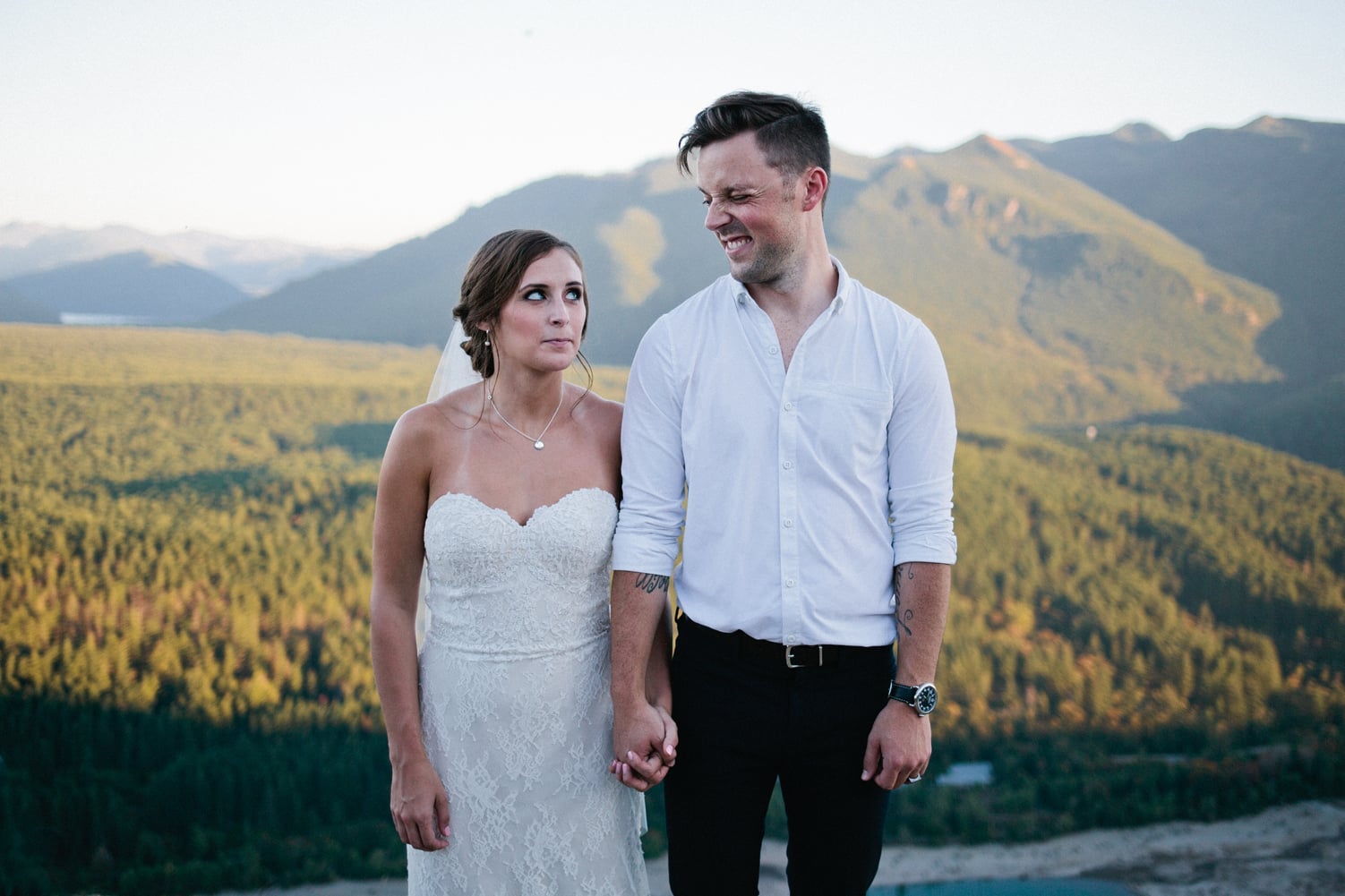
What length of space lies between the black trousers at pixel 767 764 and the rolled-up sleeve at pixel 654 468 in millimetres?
206

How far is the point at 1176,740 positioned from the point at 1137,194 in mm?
3936

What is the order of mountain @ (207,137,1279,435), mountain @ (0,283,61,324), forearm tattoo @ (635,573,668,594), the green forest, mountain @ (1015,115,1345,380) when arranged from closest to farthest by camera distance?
forearm tattoo @ (635,573,668,594) < the green forest < mountain @ (0,283,61,324) < mountain @ (1015,115,1345,380) < mountain @ (207,137,1279,435)

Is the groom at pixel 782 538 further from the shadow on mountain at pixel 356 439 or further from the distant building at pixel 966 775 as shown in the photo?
the shadow on mountain at pixel 356 439

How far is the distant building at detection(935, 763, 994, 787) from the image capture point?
439cm

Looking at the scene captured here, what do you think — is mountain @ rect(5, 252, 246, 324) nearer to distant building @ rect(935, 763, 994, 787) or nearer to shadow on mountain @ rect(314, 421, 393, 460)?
shadow on mountain @ rect(314, 421, 393, 460)

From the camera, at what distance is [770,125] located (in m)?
1.73

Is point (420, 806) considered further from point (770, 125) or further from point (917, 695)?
point (770, 125)

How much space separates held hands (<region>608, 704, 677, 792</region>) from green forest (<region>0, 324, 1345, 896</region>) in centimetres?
254

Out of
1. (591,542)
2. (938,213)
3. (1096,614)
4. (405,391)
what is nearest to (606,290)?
(405,391)

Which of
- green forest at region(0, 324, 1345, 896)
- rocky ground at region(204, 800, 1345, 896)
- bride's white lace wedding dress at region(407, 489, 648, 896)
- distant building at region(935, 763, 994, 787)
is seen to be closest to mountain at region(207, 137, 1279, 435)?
green forest at region(0, 324, 1345, 896)

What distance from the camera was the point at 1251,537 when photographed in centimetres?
492

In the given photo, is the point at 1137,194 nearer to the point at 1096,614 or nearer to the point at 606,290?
the point at 1096,614

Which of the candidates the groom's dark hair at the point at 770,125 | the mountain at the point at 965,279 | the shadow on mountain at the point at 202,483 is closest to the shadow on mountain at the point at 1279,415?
the mountain at the point at 965,279

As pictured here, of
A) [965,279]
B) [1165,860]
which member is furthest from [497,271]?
[965,279]
